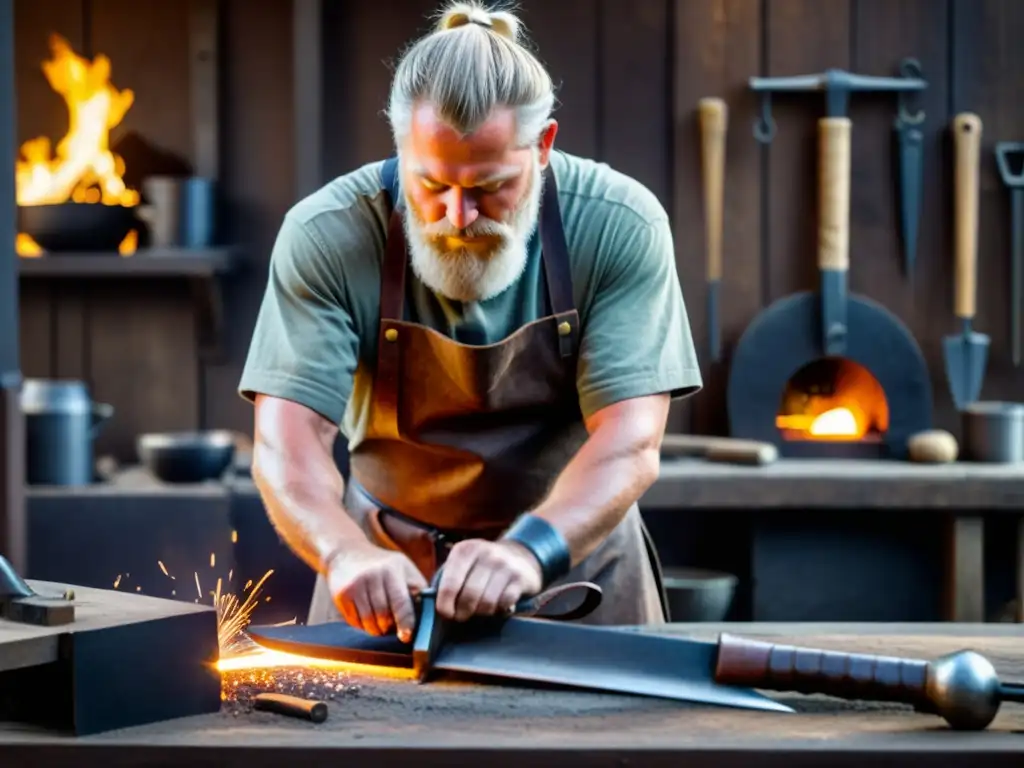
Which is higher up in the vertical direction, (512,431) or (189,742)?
(512,431)

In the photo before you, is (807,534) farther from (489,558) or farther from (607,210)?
(489,558)

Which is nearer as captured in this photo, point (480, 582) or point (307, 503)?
point (480, 582)

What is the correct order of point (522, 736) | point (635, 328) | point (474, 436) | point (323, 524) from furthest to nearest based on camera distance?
→ point (474, 436)
point (635, 328)
point (323, 524)
point (522, 736)

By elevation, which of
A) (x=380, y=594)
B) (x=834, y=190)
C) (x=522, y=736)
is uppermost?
(x=834, y=190)

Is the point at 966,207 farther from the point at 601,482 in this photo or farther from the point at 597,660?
the point at 597,660

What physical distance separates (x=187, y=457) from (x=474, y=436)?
158 cm

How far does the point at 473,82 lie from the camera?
2.35 m

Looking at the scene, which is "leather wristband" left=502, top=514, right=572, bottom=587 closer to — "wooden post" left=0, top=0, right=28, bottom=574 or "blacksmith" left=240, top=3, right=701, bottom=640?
"blacksmith" left=240, top=3, right=701, bottom=640

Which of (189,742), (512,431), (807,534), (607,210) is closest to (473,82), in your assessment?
(607,210)

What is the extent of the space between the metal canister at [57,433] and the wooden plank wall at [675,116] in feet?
1.80

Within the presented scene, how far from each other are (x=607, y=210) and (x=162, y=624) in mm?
1231

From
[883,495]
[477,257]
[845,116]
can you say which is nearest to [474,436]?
[477,257]

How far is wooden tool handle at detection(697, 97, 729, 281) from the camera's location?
4.52 meters

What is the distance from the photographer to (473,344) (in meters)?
2.70
